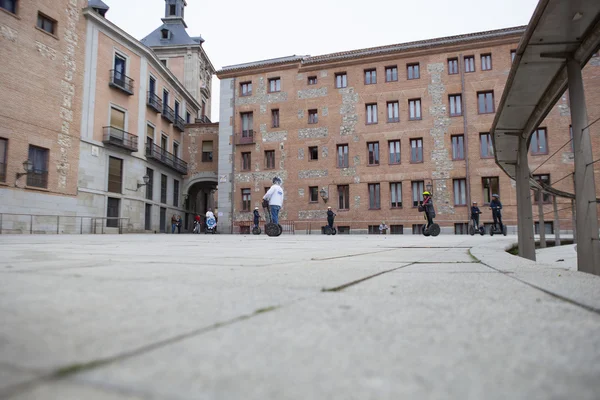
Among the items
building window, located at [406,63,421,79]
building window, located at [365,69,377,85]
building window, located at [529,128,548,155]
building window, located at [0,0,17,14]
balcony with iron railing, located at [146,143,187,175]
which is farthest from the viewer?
balcony with iron railing, located at [146,143,187,175]

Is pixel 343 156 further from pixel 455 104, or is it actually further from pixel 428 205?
pixel 428 205

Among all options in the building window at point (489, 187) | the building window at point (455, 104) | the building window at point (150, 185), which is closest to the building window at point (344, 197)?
the building window at point (455, 104)

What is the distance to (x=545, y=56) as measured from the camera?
10.7 ft

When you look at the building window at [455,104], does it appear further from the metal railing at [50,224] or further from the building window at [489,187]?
the metal railing at [50,224]

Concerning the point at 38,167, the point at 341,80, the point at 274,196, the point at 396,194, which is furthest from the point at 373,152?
the point at 38,167

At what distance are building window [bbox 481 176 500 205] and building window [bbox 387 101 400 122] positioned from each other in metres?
6.44

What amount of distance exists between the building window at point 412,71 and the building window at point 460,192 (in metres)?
7.16

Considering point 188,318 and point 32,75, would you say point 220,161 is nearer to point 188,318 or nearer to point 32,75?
point 32,75

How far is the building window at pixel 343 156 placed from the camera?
2531 cm

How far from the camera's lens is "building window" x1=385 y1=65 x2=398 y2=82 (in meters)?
25.2

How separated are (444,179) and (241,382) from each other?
24289mm

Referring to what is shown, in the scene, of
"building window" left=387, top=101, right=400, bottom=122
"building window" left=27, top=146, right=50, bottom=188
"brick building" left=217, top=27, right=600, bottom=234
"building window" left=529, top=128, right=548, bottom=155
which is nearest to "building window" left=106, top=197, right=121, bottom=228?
"building window" left=27, top=146, right=50, bottom=188

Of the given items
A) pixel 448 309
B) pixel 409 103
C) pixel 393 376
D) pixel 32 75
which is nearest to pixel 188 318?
pixel 393 376

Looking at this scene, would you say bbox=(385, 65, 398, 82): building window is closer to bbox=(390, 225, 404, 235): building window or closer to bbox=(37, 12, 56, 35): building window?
bbox=(390, 225, 404, 235): building window
